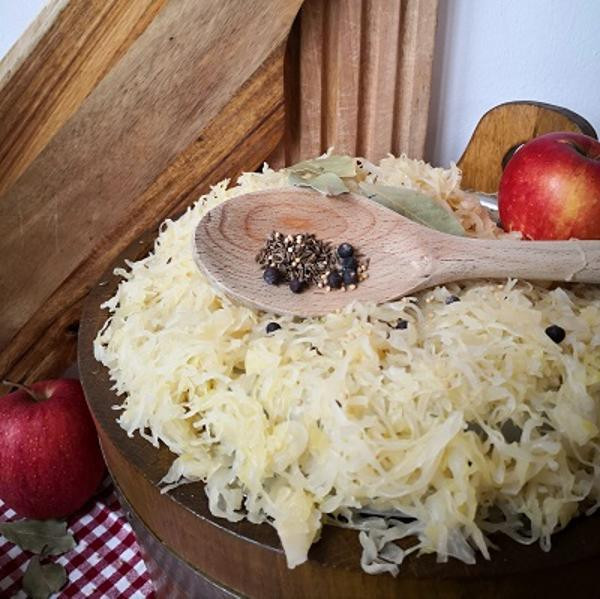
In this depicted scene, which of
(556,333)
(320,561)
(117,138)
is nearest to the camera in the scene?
(320,561)

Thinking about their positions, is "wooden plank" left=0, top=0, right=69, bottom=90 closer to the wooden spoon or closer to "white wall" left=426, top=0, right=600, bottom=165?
the wooden spoon

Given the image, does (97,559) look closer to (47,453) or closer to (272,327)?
(47,453)

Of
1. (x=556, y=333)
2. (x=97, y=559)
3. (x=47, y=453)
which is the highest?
(x=556, y=333)

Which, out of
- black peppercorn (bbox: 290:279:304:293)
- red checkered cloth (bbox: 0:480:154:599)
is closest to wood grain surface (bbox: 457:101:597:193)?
black peppercorn (bbox: 290:279:304:293)

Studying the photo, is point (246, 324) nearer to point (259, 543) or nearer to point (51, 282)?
point (259, 543)

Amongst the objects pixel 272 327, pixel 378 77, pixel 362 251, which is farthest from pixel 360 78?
pixel 272 327

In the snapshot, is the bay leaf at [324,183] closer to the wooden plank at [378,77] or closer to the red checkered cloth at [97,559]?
the wooden plank at [378,77]
